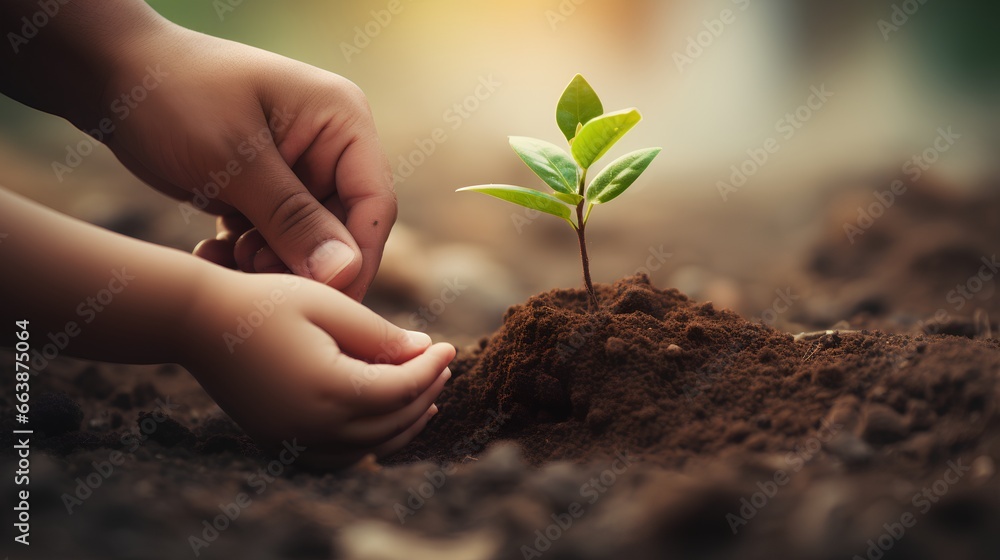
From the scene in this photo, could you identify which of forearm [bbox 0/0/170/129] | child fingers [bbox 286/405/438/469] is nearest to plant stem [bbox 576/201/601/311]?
child fingers [bbox 286/405/438/469]

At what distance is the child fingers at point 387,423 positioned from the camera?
2.21 ft

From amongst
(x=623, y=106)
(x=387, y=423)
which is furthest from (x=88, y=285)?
(x=623, y=106)

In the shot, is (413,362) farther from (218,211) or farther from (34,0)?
(34,0)

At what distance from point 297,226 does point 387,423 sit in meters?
0.32

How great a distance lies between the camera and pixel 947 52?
179cm

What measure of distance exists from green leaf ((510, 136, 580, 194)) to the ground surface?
6.8 inches

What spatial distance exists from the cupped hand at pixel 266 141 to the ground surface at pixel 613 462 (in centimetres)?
26

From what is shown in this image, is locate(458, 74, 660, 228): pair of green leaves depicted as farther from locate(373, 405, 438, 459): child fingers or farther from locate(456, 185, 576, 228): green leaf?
locate(373, 405, 438, 459): child fingers

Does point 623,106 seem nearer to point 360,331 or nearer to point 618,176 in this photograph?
point 618,176

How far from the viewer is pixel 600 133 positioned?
728 mm

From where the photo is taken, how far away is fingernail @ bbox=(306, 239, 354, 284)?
827 mm

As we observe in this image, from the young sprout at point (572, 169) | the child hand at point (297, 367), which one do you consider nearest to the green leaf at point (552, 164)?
the young sprout at point (572, 169)

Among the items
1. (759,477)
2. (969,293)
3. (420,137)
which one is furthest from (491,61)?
(759,477)

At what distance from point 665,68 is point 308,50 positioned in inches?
46.7
